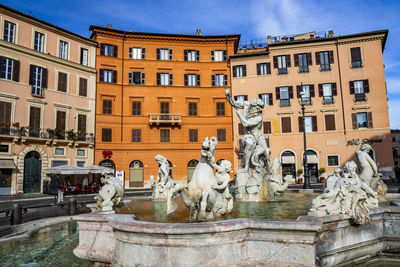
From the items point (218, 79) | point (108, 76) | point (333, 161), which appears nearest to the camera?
point (333, 161)

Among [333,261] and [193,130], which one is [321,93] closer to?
[193,130]

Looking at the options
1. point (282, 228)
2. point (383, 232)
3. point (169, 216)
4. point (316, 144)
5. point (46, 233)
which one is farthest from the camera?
point (316, 144)

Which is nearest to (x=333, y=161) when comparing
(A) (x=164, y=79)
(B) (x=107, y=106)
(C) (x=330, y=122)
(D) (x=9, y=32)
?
(C) (x=330, y=122)

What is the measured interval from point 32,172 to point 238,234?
26.5 m

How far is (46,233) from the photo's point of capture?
719cm

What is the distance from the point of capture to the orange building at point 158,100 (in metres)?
31.1

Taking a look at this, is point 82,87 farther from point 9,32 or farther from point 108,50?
point 9,32

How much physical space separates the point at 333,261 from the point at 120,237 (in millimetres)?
3072

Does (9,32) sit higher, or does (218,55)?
(218,55)

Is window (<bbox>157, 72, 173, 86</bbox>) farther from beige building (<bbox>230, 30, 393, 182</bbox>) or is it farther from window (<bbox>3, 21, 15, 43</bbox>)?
window (<bbox>3, 21, 15, 43</bbox>)

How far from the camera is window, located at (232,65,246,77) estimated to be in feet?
110

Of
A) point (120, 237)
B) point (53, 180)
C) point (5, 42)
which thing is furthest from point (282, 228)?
point (5, 42)

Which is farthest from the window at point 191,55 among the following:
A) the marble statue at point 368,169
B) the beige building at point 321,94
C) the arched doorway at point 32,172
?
the marble statue at point 368,169

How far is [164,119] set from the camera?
3200 centimetres
